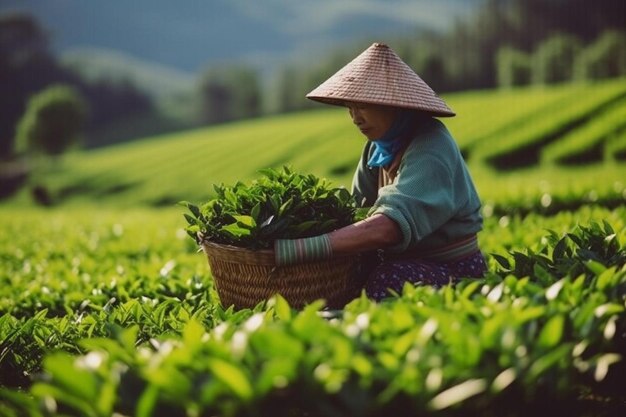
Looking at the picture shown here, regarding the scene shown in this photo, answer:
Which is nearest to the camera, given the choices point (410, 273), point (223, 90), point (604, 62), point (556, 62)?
point (410, 273)

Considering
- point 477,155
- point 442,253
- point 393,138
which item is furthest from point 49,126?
point 442,253

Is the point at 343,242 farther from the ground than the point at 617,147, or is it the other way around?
the point at 343,242

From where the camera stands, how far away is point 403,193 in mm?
3170

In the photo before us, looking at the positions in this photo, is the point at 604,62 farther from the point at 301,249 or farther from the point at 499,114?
the point at 301,249

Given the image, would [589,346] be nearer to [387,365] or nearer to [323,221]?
[387,365]

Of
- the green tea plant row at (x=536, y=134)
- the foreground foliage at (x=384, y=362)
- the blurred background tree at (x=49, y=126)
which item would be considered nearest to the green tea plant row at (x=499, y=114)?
the green tea plant row at (x=536, y=134)

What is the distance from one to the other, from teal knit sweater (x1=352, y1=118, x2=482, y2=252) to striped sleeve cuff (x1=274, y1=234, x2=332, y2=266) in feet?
1.12

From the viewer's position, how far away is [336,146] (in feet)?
88.9

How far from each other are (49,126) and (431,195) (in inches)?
1995

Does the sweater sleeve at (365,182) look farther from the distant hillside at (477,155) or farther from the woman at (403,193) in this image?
the distant hillside at (477,155)

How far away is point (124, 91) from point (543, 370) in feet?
314

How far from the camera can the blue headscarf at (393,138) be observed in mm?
3598

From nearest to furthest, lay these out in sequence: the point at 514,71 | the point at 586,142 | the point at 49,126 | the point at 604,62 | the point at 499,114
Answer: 1. the point at 586,142
2. the point at 499,114
3. the point at 49,126
4. the point at 604,62
5. the point at 514,71

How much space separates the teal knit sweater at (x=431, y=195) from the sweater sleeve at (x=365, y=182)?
24.9 inches
